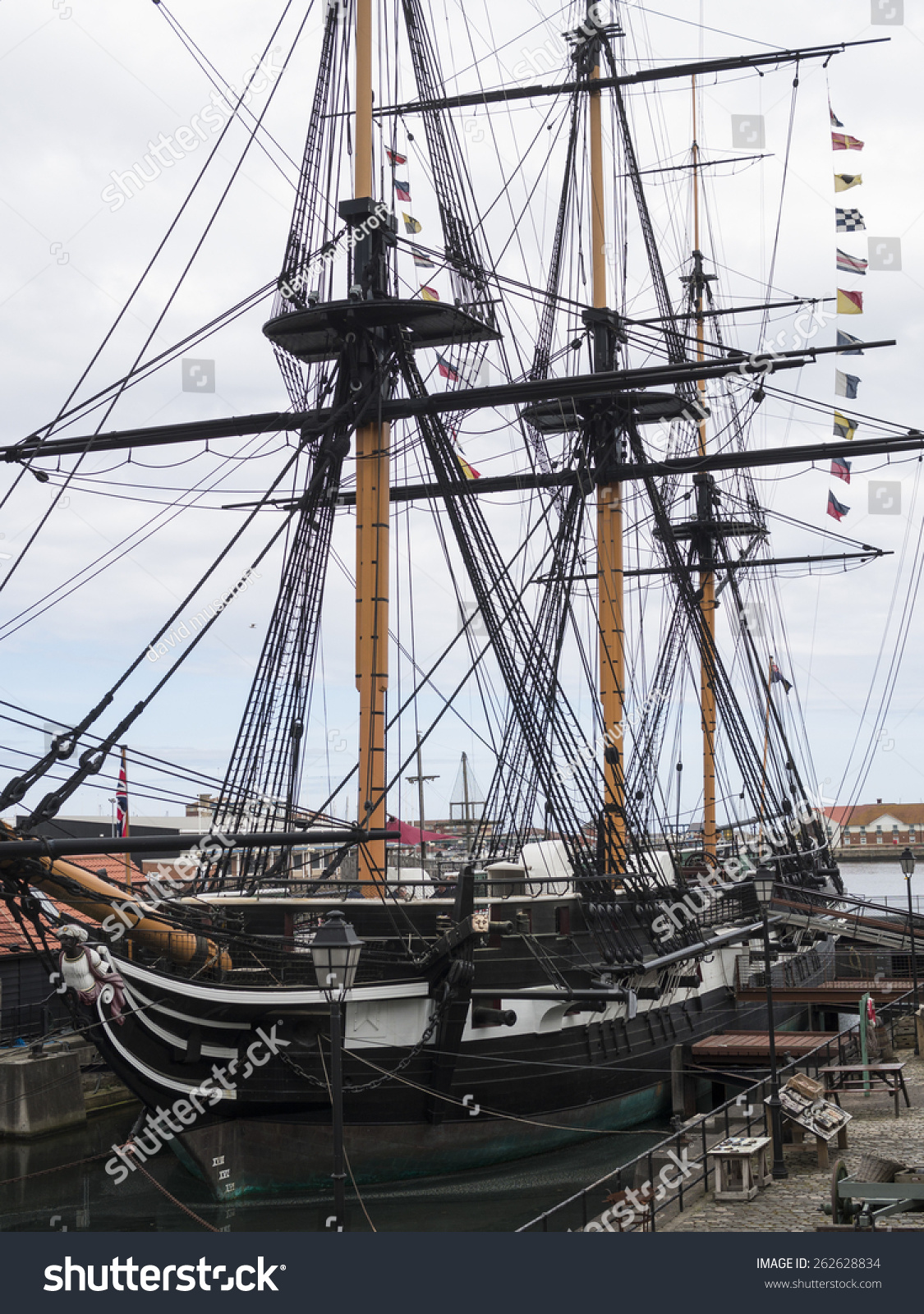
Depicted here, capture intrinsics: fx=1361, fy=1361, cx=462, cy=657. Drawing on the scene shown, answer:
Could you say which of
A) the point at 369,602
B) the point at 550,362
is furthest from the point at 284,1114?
the point at 550,362

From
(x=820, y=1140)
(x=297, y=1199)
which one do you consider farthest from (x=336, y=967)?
(x=297, y=1199)

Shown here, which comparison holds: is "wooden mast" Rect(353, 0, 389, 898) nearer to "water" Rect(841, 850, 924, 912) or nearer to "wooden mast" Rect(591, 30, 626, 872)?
"wooden mast" Rect(591, 30, 626, 872)

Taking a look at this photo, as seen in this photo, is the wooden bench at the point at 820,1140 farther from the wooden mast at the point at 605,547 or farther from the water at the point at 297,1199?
the wooden mast at the point at 605,547

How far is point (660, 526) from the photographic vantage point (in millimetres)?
29797

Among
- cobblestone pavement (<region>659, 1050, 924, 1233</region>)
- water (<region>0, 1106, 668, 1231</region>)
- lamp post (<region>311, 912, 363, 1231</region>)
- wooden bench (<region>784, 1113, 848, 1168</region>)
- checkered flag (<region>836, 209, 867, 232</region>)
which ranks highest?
checkered flag (<region>836, 209, 867, 232</region>)

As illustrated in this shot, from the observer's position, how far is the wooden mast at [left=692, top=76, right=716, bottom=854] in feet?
128

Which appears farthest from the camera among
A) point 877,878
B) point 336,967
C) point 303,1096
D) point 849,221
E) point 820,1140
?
point 877,878

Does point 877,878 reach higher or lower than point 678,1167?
lower

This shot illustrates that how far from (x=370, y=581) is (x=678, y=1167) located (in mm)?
10233

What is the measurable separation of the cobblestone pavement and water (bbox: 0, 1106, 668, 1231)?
141 inches

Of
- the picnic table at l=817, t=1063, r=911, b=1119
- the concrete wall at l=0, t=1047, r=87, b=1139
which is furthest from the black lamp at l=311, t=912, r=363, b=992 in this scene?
the concrete wall at l=0, t=1047, r=87, b=1139

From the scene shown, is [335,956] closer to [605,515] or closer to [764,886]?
[764,886]

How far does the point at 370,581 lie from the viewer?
2097cm

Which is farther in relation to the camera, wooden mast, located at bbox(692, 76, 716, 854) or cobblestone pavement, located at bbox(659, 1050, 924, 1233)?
wooden mast, located at bbox(692, 76, 716, 854)
